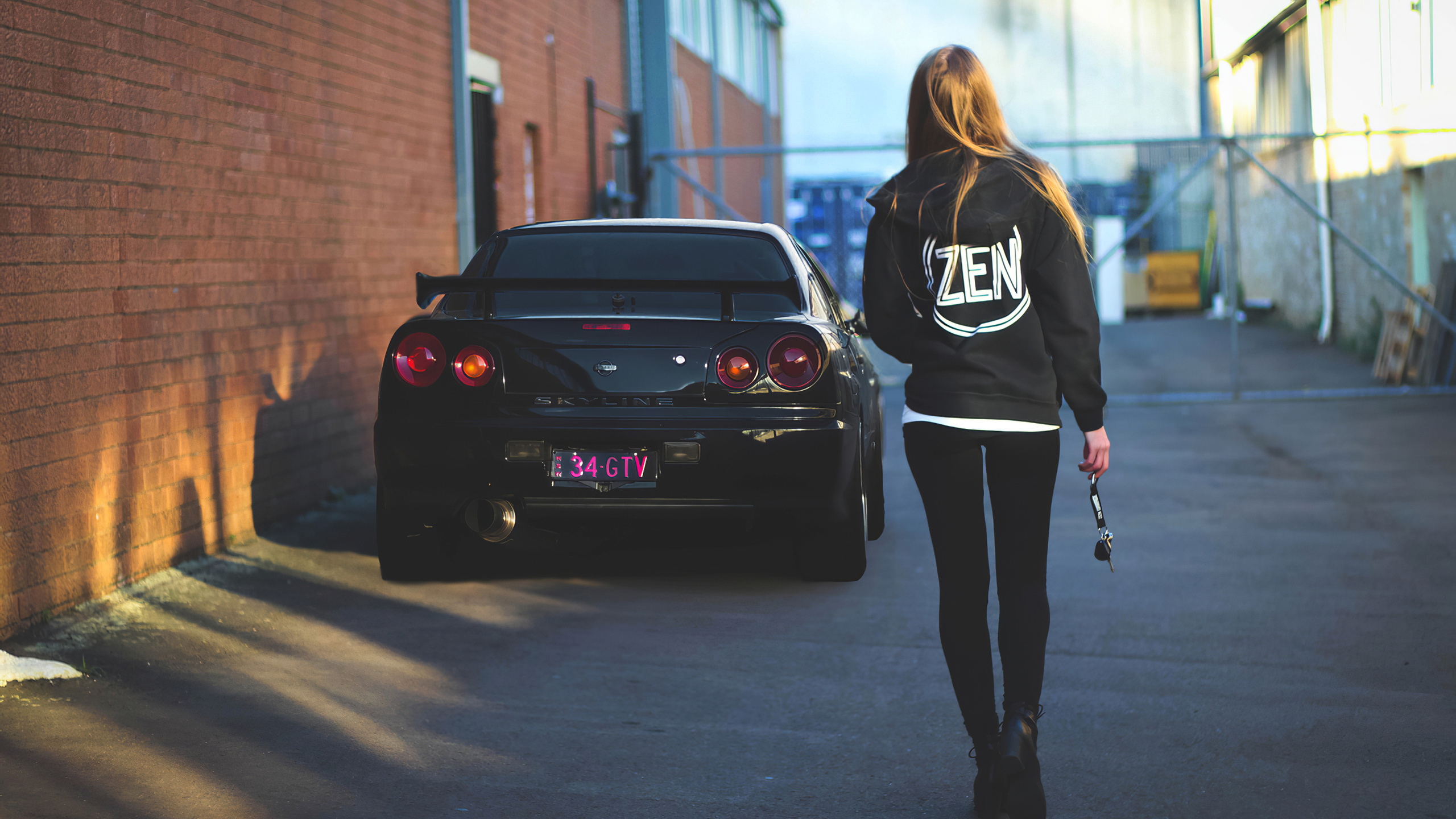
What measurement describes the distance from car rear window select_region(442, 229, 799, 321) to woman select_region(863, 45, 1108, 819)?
2.12 metres

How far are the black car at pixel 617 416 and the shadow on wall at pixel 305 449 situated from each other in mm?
1869

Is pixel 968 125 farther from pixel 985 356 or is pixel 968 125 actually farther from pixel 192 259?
pixel 192 259

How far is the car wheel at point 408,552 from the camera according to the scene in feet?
17.8

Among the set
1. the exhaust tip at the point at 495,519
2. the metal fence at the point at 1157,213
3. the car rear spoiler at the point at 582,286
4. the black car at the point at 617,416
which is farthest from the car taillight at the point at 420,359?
the metal fence at the point at 1157,213

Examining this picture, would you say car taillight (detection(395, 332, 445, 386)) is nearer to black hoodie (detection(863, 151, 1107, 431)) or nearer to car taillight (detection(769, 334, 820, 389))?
car taillight (detection(769, 334, 820, 389))

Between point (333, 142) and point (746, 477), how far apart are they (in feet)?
12.9

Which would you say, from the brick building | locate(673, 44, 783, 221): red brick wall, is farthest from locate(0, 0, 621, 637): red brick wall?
locate(673, 44, 783, 221): red brick wall

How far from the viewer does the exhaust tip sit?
16.8ft

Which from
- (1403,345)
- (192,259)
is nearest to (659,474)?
(192,259)

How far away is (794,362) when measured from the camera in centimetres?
507

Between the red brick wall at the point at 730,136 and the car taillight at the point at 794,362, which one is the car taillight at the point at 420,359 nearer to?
the car taillight at the point at 794,362

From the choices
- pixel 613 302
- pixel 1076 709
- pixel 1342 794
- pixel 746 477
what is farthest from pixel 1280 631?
pixel 613 302

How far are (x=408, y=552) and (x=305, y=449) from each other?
6.69 ft

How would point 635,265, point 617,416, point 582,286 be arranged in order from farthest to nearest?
1. point 635,265
2. point 582,286
3. point 617,416
